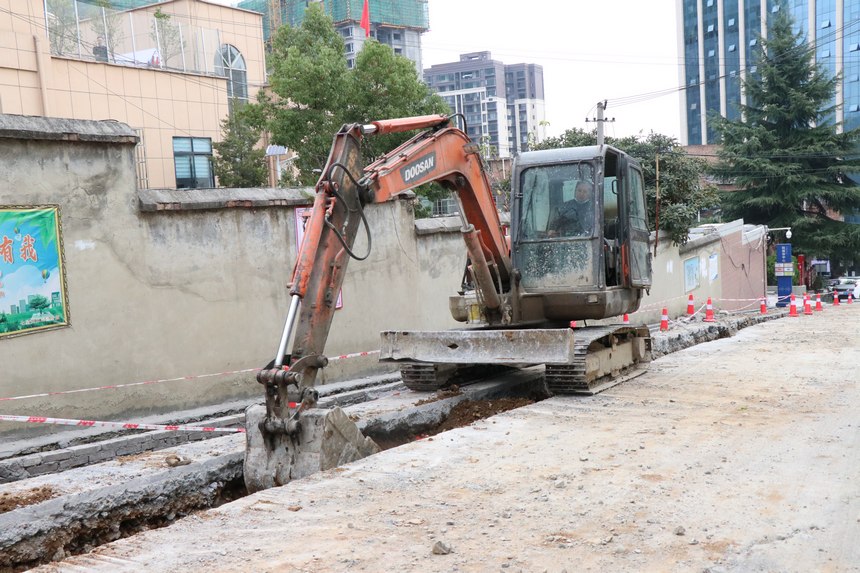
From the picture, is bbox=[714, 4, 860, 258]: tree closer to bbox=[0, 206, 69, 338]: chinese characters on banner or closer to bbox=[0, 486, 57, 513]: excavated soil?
bbox=[0, 206, 69, 338]: chinese characters on banner

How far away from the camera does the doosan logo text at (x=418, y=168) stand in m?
7.91

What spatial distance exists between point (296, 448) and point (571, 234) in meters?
4.88

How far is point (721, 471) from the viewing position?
5988 millimetres

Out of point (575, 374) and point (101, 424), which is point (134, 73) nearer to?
point (101, 424)

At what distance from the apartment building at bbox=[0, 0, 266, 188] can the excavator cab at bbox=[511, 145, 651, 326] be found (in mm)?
Result: 15649

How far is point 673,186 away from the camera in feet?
78.5

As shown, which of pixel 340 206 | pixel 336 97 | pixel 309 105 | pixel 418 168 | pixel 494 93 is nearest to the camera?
pixel 340 206

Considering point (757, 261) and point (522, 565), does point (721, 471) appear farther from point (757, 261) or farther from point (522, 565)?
point (757, 261)

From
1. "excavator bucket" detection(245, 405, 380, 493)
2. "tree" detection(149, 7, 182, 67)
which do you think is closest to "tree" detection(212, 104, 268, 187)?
"tree" detection(149, 7, 182, 67)

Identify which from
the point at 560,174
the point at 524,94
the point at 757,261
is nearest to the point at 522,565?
the point at 560,174

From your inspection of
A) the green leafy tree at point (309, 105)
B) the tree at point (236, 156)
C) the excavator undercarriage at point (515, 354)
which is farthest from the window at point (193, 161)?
the excavator undercarriage at point (515, 354)

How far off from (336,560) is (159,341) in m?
6.81

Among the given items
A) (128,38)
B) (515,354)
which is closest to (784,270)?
(515,354)

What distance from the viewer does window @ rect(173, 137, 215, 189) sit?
27.7 m
